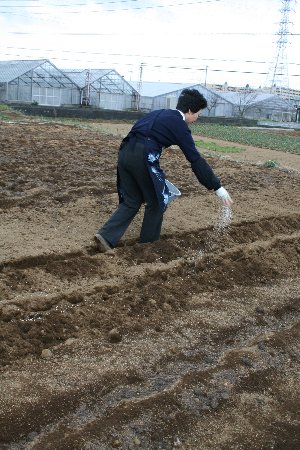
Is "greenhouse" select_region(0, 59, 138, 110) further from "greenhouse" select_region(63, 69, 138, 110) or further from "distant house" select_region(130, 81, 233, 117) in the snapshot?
"distant house" select_region(130, 81, 233, 117)

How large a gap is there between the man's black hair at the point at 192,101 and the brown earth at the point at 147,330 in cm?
126

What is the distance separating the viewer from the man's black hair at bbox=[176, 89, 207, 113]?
15.8ft

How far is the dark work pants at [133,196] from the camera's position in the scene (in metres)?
4.80

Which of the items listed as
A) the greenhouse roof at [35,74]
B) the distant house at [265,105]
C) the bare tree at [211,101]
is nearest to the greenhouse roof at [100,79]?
the greenhouse roof at [35,74]

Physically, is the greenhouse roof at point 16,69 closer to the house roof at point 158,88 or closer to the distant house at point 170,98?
the distant house at point 170,98

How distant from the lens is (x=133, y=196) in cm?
500

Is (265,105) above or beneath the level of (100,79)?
beneath

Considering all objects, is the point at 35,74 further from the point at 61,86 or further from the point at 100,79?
the point at 100,79

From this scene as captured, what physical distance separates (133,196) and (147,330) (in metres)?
1.69

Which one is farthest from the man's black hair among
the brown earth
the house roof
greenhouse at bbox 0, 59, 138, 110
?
the house roof

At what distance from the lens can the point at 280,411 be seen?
9.40ft

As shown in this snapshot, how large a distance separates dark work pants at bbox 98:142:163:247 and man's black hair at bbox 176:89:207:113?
1.68 feet

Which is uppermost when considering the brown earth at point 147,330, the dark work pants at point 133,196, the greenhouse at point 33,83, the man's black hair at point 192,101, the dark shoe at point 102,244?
the greenhouse at point 33,83

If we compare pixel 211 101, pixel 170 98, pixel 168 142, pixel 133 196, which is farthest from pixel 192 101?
pixel 211 101
